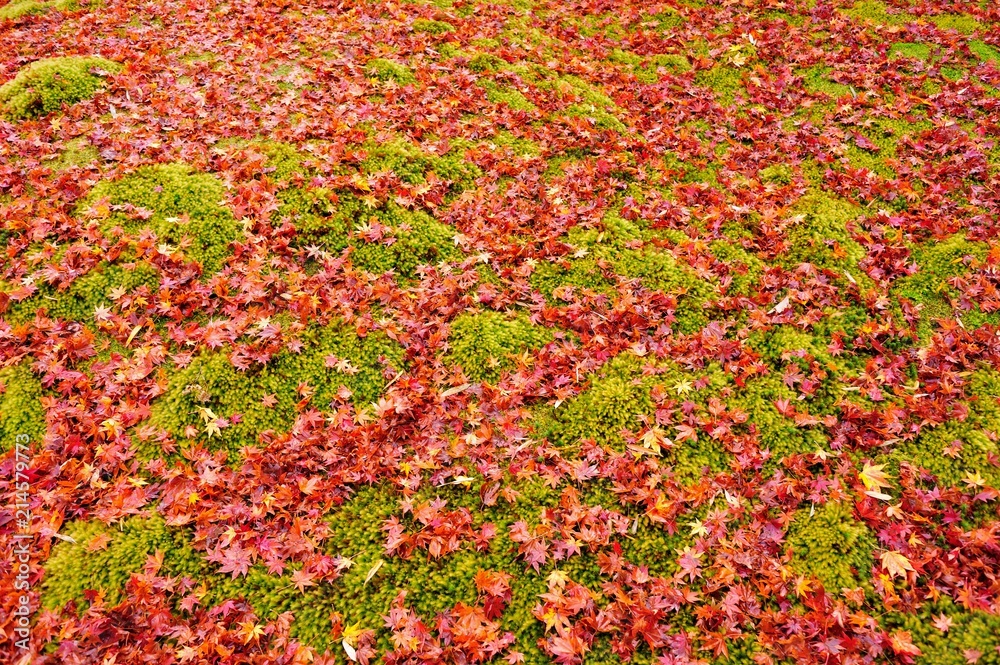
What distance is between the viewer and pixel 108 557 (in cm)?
391

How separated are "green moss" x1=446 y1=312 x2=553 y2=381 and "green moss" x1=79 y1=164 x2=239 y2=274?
101 inches

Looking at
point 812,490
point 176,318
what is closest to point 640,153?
point 812,490

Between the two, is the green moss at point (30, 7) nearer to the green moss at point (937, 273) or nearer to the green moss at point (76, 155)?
the green moss at point (76, 155)

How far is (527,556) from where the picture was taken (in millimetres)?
4027

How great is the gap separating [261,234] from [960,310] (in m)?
6.91

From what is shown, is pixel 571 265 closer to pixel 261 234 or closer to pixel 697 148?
pixel 697 148

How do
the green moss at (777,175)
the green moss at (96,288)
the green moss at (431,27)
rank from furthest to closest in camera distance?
1. the green moss at (431,27)
2. the green moss at (777,175)
3. the green moss at (96,288)

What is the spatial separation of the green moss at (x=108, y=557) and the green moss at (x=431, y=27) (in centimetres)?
798

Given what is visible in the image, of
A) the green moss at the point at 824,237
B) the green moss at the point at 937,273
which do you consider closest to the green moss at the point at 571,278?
the green moss at the point at 824,237

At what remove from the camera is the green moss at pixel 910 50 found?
333 inches

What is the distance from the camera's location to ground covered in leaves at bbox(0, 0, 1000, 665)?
3791mm

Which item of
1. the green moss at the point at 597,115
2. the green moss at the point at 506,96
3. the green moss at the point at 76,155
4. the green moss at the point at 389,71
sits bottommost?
the green moss at the point at 76,155

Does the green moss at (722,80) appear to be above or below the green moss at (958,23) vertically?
below

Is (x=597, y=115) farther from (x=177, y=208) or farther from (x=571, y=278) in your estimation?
(x=177, y=208)
